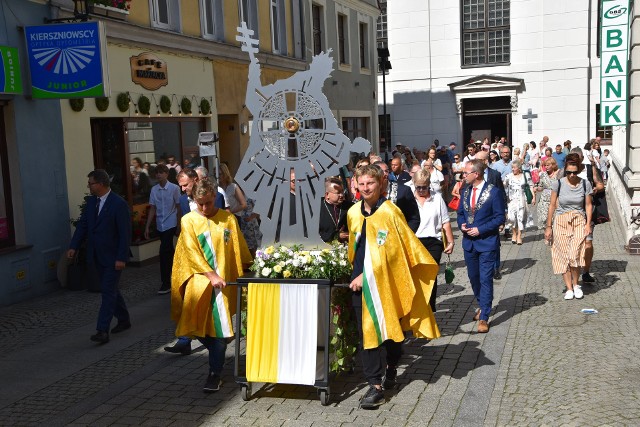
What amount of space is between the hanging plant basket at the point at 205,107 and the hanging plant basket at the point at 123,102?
2902 millimetres

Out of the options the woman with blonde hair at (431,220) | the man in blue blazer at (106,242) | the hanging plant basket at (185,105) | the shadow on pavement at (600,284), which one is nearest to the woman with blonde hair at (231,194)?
the man in blue blazer at (106,242)

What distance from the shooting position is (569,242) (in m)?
9.13

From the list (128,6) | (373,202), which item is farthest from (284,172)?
(128,6)

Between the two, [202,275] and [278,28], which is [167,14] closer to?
[278,28]

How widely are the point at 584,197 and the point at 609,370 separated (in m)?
3.23

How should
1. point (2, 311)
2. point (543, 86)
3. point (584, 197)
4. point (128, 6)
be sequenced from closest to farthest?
point (584, 197) → point (2, 311) → point (128, 6) → point (543, 86)

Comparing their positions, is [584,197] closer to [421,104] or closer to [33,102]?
[33,102]

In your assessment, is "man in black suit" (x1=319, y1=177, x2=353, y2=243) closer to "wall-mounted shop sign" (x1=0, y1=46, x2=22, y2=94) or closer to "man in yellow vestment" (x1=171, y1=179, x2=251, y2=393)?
"man in yellow vestment" (x1=171, y1=179, x2=251, y2=393)

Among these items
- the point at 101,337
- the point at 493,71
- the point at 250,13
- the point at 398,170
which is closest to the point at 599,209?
the point at 398,170

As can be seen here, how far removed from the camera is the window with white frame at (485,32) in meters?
33.9

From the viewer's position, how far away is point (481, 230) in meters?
7.90

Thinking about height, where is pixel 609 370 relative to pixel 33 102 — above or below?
below

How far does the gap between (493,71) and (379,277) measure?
30.2 meters

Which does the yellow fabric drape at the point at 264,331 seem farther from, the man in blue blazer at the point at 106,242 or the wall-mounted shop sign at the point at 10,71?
the wall-mounted shop sign at the point at 10,71
